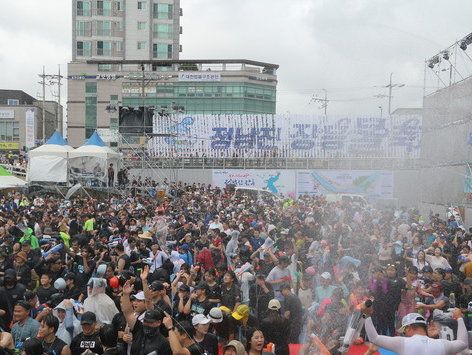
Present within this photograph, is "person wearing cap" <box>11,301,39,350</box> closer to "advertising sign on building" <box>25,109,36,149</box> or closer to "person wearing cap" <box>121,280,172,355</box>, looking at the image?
"person wearing cap" <box>121,280,172,355</box>

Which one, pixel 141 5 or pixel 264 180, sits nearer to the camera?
pixel 264 180

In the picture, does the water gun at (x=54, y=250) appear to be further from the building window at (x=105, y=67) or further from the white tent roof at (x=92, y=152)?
the building window at (x=105, y=67)

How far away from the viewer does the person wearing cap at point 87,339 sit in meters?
5.70

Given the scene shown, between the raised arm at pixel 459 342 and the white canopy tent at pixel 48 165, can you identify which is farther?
the white canopy tent at pixel 48 165

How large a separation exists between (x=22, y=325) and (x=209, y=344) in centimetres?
191

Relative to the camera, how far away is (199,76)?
55.1m

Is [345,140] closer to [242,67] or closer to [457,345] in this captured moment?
[242,67]

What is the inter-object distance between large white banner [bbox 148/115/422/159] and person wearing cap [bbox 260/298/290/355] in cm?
2872

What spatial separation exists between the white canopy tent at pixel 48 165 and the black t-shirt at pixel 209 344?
22.5 metres

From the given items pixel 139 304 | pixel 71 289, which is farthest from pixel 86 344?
pixel 71 289

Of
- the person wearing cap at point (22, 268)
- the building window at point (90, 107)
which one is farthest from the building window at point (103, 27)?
the person wearing cap at point (22, 268)

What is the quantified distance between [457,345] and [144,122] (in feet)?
89.8

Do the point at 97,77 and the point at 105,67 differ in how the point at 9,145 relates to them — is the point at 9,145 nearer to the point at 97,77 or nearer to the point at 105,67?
the point at 97,77

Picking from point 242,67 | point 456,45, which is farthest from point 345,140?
point 242,67
